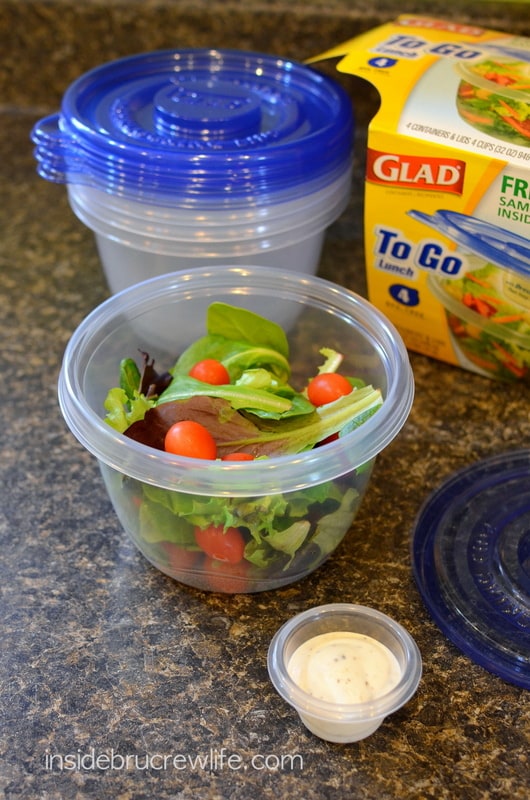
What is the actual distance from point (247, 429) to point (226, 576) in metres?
0.13

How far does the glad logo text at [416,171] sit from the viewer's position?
0.85 meters

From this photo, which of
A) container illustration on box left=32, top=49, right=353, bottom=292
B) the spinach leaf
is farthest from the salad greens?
container illustration on box left=32, top=49, right=353, bottom=292

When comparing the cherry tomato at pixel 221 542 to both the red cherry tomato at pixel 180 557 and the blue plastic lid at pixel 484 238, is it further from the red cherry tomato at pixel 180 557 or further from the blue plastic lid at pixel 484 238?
the blue plastic lid at pixel 484 238

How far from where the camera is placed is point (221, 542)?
2.36ft

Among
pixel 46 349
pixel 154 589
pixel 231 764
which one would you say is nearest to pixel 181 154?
pixel 46 349

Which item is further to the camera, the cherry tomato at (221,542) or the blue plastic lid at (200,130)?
the blue plastic lid at (200,130)

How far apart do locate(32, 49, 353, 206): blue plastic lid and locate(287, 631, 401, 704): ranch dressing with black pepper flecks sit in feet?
1.53

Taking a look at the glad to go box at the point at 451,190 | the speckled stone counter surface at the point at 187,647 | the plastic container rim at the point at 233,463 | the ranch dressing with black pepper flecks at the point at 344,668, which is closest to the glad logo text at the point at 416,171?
the glad to go box at the point at 451,190

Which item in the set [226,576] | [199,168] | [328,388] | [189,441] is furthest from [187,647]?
[199,168]

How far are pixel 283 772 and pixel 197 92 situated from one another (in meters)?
0.76

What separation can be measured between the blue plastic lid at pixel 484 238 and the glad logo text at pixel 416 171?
32 mm

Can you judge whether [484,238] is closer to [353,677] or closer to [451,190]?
[451,190]

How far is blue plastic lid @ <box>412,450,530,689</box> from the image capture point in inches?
28.5

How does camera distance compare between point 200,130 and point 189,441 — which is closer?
point 189,441
